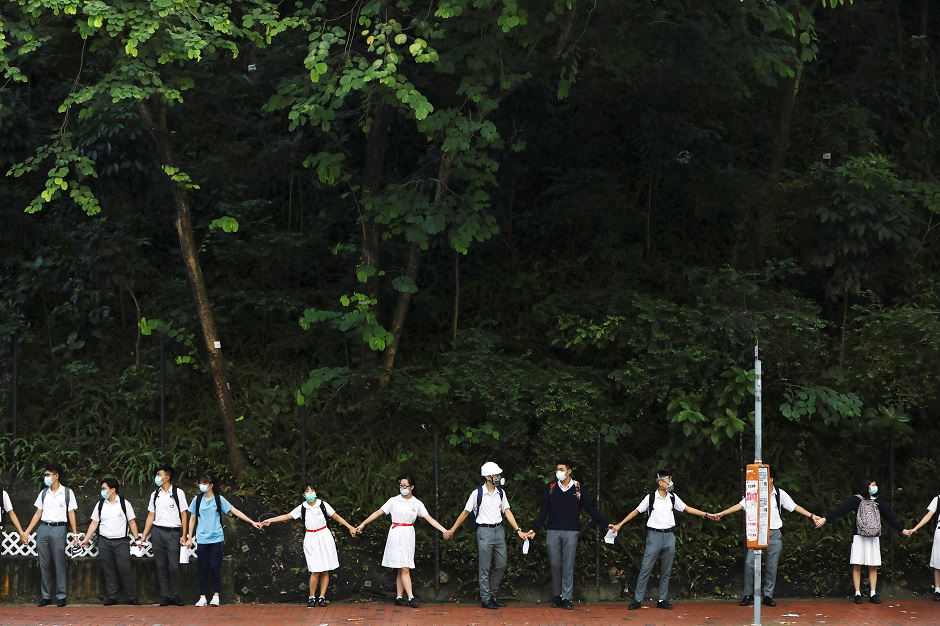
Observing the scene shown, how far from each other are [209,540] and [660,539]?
5685 mm

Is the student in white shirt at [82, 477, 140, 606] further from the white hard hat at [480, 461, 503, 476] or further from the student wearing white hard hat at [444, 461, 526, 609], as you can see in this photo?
the white hard hat at [480, 461, 503, 476]

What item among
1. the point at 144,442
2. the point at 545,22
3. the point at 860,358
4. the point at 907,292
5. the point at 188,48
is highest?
the point at 545,22

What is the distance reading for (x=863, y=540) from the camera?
14398 mm

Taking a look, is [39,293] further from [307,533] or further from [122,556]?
[307,533]

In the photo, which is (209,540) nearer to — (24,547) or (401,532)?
(401,532)

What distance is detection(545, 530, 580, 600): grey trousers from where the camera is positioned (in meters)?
14.1

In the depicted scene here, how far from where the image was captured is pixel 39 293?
755 inches

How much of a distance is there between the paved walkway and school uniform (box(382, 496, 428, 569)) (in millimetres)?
635

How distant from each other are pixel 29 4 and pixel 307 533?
7.18 meters

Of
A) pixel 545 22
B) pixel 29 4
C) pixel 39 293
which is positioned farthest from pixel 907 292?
pixel 39 293

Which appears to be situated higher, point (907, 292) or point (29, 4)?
point (29, 4)

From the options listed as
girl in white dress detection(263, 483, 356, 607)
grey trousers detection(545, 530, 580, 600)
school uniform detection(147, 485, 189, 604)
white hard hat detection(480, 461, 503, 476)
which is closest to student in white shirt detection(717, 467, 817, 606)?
grey trousers detection(545, 530, 580, 600)

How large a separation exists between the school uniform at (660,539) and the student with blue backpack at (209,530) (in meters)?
4.93

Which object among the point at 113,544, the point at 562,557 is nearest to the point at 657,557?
the point at 562,557
